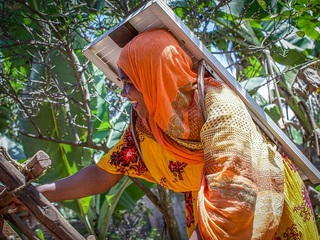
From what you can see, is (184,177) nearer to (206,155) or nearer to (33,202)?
(206,155)

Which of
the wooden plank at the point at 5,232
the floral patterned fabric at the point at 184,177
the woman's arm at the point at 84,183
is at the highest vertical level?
the wooden plank at the point at 5,232

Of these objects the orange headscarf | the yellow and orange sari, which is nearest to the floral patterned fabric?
the yellow and orange sari

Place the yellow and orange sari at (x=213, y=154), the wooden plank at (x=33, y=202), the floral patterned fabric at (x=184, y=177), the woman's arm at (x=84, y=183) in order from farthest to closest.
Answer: the woman's arm at (x=84, y=183), the floral patterned fabric at (x=184, y=177), the wooden plank at (x=33, y=202), the yellow and orange sari at (x=213, y=154)

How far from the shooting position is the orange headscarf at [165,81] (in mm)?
2072

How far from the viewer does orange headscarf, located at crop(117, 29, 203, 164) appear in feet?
6.80

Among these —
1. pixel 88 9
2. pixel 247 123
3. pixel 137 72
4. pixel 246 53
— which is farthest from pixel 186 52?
pixel 246 53

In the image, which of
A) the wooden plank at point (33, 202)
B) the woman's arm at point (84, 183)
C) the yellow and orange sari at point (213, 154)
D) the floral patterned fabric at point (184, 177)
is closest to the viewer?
the yellow and orange sari at point (213, 154)

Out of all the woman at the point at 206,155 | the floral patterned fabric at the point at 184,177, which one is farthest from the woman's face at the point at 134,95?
the floral patterned fabric at the point at 184,177

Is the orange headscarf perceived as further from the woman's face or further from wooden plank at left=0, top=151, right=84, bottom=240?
wooden plank at left=0, top=151, right=84, bottom=240

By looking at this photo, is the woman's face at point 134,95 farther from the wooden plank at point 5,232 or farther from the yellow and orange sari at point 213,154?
the wooden plank at point 5,232

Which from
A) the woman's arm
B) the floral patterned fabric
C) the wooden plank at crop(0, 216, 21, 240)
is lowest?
the floral patterned fabric

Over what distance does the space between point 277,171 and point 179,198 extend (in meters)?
6.03

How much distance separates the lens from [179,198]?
803 cm

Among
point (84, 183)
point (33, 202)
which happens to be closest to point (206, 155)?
point (33, 202)
